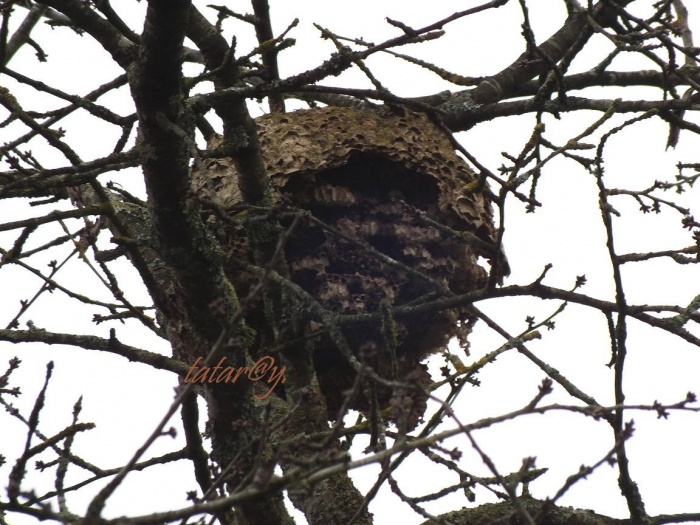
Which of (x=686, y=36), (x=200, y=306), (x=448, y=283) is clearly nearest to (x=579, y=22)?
(x=686, y=36)

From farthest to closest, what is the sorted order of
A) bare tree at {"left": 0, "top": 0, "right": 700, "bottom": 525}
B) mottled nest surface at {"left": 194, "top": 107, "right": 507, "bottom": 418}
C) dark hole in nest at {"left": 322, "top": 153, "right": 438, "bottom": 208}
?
dark hole in nest at {"left": 322, "top": 153, "right": 438, "bottom": 208} < mottled nest surface at {"left": 194, "top": 107, "right": 507, "bottom": 418} < bare tree at {"left": 0, "top": 0, "right": 700, "bottom": 525}

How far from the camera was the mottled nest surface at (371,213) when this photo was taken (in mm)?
3293

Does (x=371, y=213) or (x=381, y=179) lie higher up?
(x=381, y=179)

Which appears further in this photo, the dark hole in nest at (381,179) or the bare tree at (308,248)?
the dark hole in nest at (381,179)

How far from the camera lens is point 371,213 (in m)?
3.44

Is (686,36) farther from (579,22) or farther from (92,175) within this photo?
(92,175)

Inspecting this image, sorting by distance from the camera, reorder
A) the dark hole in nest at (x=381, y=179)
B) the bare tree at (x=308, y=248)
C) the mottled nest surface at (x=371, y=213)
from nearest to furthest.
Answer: the bare tree at (x=308, y=248) → the mottled nest surface at (x=371, y=213) → the dark hole in nest at (x=381, y=179)

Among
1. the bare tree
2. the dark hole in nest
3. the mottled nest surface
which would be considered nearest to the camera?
the bare tree

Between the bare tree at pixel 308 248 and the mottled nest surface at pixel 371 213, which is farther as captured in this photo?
the mottled nest surface at pixel 371 213

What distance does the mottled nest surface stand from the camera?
3.29 meters

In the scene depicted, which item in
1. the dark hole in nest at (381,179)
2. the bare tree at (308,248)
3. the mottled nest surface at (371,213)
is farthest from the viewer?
the dark hole in nest at (381,179)

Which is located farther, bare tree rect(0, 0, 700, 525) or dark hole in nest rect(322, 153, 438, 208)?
dark hole in nest rect(322, 153, 438, 208)

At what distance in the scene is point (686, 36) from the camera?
3881 mm

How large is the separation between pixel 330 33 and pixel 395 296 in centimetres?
111
